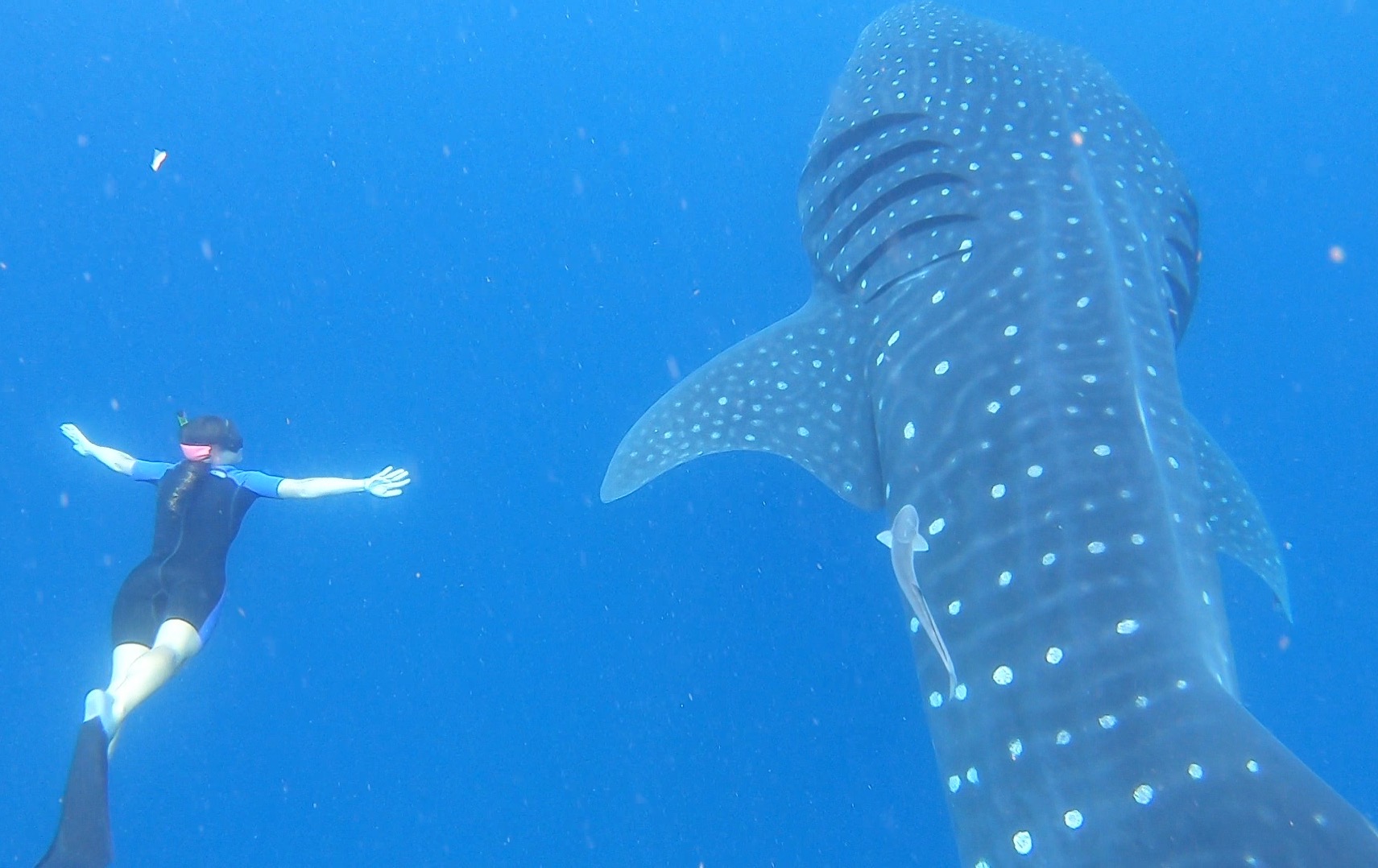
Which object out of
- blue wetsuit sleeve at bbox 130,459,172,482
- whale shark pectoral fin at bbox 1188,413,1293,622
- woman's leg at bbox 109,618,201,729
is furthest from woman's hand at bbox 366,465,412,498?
whale shark pectoral fin at bbox 1188,413,1293,622

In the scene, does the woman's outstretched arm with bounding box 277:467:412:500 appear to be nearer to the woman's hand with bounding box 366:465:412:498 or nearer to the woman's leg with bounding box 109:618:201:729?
the woman's hand with bounding box 366:465:412:498

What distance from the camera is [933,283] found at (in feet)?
13.1

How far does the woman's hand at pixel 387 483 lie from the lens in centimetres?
513

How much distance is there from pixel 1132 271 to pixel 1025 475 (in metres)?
1.13

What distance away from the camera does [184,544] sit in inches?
205

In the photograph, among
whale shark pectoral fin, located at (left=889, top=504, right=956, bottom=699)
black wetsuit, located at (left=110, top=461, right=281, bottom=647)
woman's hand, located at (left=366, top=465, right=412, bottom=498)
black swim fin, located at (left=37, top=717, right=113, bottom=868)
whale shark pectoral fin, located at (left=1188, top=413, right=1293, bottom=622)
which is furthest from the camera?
woman's hand, located at (left=366, top=465, right=412, bottom=498)

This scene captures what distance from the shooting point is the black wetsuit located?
16.4 feet

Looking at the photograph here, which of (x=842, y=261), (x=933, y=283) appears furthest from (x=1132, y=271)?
(x=842, y=261)

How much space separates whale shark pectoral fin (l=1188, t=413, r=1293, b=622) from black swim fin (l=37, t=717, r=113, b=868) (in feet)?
15.6

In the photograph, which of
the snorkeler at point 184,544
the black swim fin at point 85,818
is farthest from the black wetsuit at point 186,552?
the black swim fin at point 85,818

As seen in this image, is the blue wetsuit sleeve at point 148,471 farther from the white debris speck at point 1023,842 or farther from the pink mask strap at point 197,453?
the white debris speck at point 1023,842

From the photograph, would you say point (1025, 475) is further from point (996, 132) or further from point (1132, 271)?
point (996, 132)

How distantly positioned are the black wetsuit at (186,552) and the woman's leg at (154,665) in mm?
50

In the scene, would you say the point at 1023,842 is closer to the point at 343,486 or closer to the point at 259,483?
the point at 343,486
